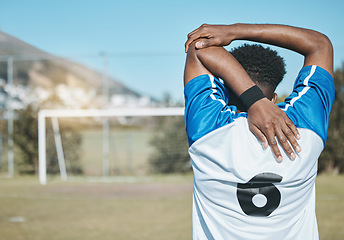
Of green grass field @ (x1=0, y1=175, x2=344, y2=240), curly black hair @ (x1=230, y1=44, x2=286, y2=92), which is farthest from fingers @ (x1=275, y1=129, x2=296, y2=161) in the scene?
green grass field @ (x1=0, y1=175, x2=344, y2=240)

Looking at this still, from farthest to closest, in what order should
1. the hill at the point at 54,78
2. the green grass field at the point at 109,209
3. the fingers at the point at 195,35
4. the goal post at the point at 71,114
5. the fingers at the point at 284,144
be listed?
1. the hill at the point at 54,78
2. the goal post at the point at 71,114
3. the green grass field at the point at 109,209
4. the fingers at the point at 195,35
5. the fingers at the point at 284,144

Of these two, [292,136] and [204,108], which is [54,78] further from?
[292,136]

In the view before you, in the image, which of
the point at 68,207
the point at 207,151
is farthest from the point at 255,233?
the point at 68,207

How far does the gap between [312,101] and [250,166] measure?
11.2 inches

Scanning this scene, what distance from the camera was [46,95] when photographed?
14.0 m

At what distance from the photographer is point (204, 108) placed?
127cm

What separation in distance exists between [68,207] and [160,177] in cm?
531

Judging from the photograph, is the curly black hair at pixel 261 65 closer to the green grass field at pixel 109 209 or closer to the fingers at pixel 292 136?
the fingers at pixel 292 136

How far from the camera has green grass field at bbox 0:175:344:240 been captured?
586 centimetres

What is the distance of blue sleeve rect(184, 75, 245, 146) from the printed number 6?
0.21 m

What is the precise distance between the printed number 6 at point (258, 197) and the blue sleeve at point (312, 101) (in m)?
0.22

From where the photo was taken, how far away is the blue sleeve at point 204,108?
125cm

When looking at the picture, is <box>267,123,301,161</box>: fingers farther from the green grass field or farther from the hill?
the hill

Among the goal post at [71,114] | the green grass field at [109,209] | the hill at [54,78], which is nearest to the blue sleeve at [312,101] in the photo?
the green grass field at [109,209]
